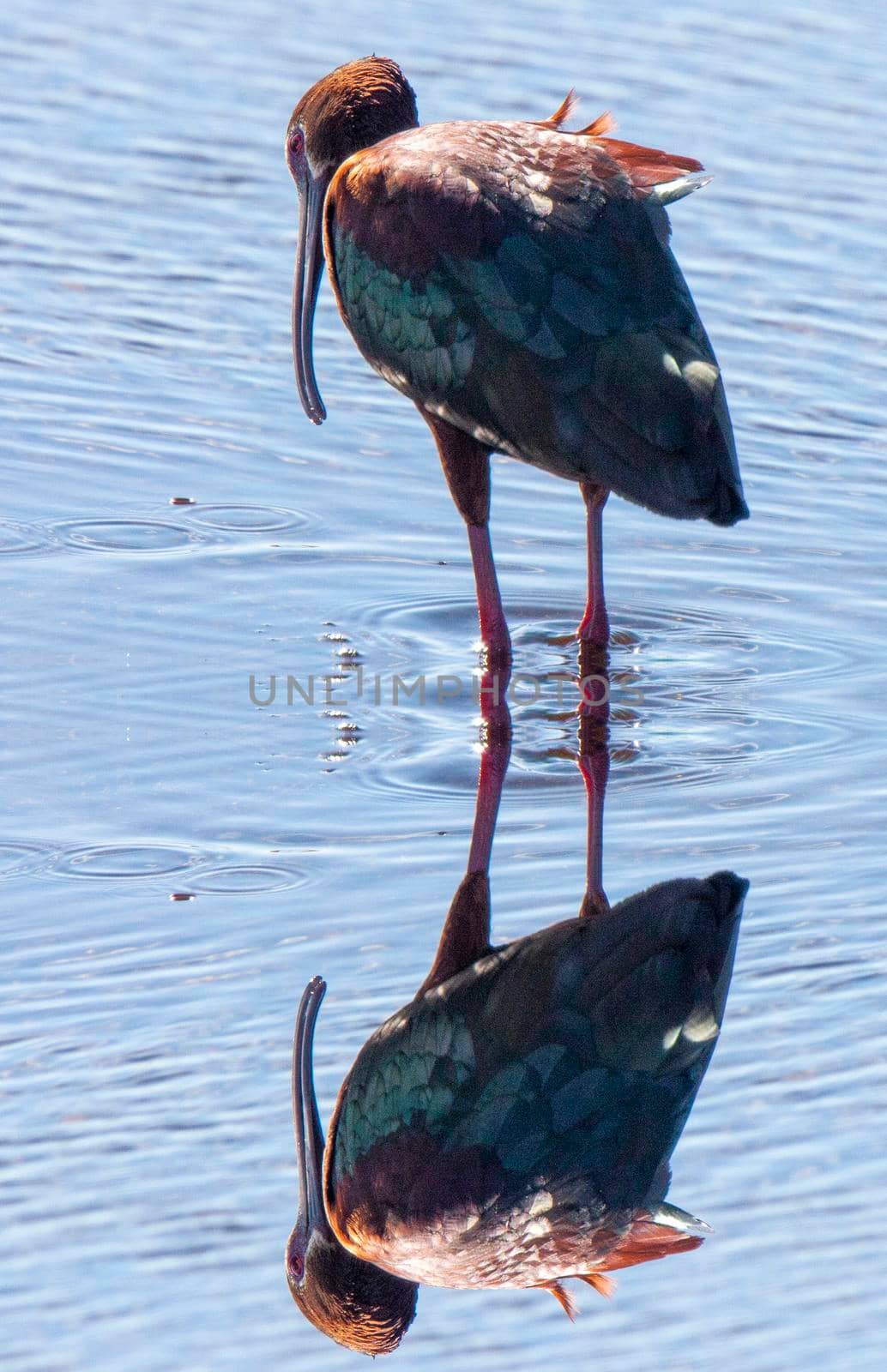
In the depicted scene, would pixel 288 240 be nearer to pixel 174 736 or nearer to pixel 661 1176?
pixel 174 736

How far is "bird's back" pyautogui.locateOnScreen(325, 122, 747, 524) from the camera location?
22.3 ft

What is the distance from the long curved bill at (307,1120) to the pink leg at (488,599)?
2094 mm

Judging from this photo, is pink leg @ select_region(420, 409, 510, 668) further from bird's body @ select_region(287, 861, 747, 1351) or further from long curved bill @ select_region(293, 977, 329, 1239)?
long curved bill @ select_region(293, 977, 329, 1239)

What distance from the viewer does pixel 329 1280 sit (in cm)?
457

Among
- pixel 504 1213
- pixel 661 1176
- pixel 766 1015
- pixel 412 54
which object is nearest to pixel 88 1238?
pixel 504 1213

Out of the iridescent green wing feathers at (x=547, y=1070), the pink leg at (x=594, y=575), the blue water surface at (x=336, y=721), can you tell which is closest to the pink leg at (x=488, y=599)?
the blue water surface at (x=336, y=721)

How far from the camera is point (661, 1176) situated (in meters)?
4.89

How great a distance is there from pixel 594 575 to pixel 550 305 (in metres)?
0.99

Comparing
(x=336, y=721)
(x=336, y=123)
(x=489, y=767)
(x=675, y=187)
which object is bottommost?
(x=336, y=721)

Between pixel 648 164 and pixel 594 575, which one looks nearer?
pixel 648 164

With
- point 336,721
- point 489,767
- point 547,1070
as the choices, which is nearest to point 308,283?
point 336,721

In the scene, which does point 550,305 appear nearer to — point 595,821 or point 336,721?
point 336,721

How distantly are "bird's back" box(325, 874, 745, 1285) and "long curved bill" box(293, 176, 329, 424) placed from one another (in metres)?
3.01

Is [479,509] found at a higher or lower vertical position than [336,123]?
lower
